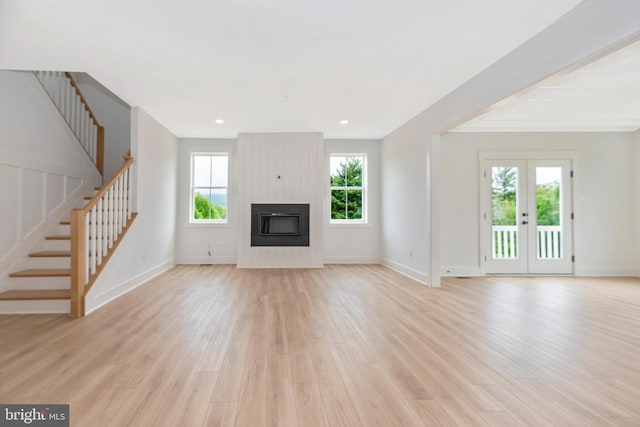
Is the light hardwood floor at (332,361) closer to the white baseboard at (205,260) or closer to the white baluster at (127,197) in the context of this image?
the white baluster at (127,197)

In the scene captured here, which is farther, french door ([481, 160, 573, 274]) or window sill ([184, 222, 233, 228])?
window sill ([184, 222, 233, 228])

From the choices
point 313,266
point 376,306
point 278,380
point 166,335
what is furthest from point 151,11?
point 313,266

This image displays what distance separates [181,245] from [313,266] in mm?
2863

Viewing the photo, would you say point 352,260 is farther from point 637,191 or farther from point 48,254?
point 637,191

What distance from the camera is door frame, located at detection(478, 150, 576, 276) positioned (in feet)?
18.3

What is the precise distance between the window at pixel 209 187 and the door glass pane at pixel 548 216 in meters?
6.13

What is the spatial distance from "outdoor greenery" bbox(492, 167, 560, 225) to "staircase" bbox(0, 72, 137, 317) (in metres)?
6.01

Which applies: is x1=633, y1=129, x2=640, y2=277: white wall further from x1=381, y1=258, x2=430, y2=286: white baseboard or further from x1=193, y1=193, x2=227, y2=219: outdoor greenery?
x1=193, y1=193, x2=227, y2=219: outdoor greenery

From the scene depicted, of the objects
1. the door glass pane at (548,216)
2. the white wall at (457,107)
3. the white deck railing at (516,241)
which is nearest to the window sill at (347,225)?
the white wall at (457,107)

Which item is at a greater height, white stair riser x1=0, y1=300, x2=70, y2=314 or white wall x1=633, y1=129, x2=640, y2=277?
white wall x1=633, y1=129, x2=640, y2=277

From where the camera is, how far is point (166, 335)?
269 cm

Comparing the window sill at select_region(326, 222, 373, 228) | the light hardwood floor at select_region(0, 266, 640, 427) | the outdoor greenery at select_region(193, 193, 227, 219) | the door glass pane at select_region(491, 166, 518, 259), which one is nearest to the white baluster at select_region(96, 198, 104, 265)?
the light hardwood floor at select_region(0, 266, 640, 427)

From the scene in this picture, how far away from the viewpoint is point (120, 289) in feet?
13.5

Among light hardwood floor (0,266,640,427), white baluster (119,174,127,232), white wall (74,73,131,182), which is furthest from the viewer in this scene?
white wall (74,73,131,182)
